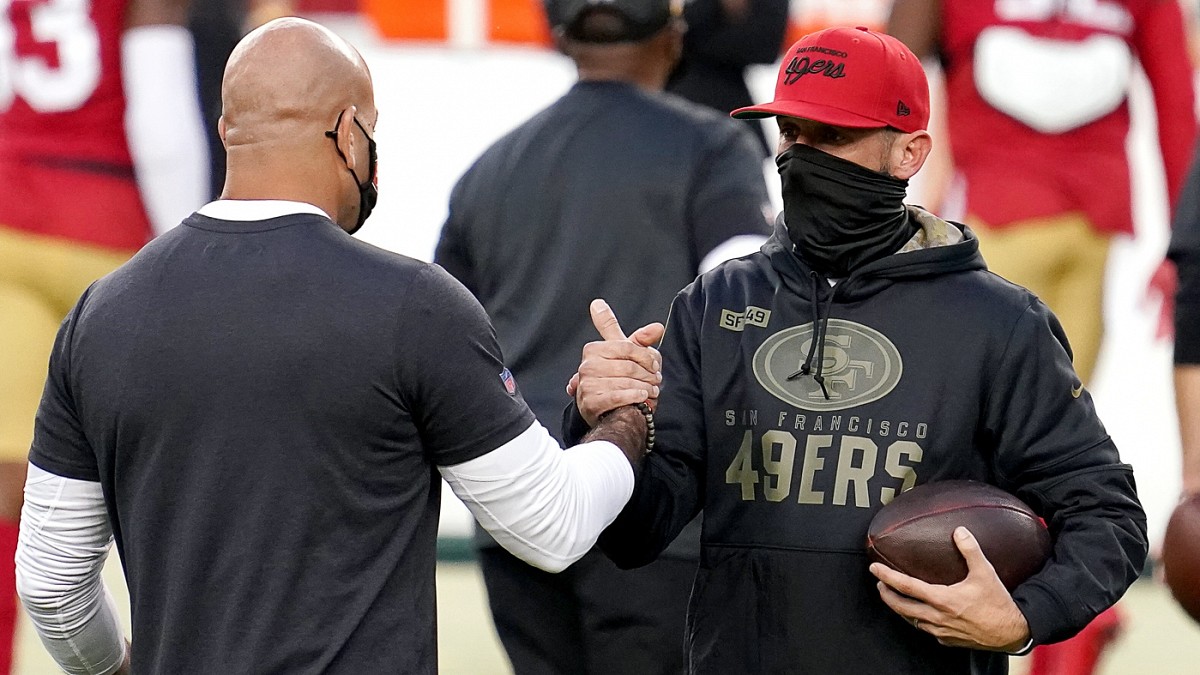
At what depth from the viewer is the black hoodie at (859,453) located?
7.48 feet

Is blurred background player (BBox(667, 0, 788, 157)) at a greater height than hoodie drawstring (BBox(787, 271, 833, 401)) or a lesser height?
lesser

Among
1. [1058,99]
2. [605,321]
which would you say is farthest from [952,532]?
[1058,99]

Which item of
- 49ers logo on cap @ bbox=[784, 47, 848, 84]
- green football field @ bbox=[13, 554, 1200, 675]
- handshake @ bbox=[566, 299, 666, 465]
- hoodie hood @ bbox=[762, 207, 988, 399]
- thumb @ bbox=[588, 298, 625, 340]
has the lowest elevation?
green football field @ bbox=[13, 554, 1200, 675]

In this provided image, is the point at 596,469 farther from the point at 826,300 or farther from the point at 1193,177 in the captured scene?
the point at 1193,177

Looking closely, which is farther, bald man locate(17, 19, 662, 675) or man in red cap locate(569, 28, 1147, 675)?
man in red cap locate(569, 28, 1147, 675)

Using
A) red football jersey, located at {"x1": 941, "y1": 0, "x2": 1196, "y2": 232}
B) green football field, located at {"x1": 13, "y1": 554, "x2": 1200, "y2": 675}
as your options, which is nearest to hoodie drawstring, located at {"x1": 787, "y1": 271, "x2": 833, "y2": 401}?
red football jersey, located at {"x1": 941, "y1": 0, "x2": 1196, "y2": 232}

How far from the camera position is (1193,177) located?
351 cm

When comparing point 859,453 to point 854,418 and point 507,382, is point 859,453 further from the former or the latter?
point 507,382

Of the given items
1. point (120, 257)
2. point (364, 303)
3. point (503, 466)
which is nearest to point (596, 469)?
point (503, 466)

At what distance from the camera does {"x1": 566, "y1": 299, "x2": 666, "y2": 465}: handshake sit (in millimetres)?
2357

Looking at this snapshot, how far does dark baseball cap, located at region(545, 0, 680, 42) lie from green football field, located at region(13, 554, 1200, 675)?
2517 mm

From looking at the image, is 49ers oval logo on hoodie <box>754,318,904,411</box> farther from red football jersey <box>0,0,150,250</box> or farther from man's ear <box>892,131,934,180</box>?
red football jersey <box>0,0,150,250</box>

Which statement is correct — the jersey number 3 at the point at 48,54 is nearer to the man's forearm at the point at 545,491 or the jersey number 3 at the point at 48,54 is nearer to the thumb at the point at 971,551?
the man's forearm at the point at 545,491

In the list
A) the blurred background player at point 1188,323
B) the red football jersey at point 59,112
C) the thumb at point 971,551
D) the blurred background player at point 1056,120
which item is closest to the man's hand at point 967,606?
the thumb at point 971,551
